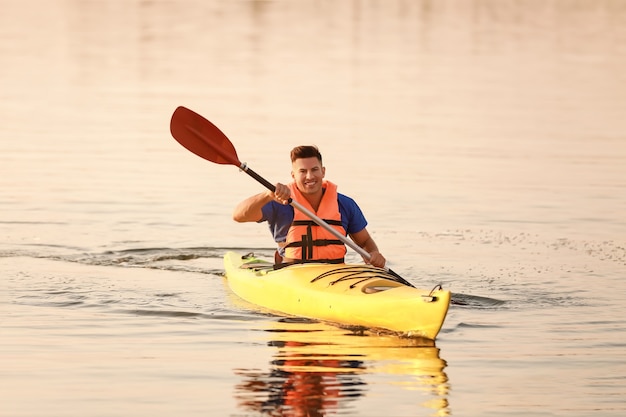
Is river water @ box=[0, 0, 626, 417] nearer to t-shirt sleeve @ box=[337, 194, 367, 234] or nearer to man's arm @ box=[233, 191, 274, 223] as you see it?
man's arm @ box=[233, 191, 274, 223]

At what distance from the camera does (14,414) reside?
261 inches

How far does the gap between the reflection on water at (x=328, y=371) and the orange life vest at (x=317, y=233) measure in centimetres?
70

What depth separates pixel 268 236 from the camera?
41.7ft

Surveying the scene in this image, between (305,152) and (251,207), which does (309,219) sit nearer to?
(251,207)

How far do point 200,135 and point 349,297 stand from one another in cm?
205

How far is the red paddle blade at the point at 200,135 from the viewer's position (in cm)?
1021

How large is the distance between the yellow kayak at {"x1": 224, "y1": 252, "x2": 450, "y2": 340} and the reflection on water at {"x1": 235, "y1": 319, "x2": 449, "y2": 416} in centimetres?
9

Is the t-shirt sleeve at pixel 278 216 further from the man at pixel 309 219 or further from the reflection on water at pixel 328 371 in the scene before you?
the reflection on water at pixel 328 371

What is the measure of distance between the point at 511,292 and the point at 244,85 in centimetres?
1557

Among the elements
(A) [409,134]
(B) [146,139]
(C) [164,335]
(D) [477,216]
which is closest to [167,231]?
(D) [477,216]

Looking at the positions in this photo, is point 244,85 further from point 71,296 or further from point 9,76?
point 71,296

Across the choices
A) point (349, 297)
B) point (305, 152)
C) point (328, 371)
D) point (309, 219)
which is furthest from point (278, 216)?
point (328, 371)

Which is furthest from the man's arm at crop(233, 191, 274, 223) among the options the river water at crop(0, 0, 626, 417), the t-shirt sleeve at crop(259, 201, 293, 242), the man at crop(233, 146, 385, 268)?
the river water at crop(0, 0, 626, 417)

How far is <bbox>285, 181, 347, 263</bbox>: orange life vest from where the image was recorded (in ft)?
30.9
